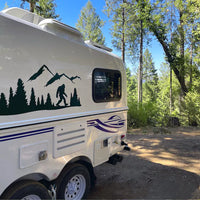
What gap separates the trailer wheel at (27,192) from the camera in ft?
6.60

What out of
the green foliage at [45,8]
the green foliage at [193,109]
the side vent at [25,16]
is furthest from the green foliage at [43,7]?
the green foliage at [193,109]

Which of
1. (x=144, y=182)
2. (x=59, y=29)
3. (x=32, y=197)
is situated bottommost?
(x=144, y=182)

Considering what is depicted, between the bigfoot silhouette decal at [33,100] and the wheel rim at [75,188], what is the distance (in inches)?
49.1

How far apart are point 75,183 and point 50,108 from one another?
1.40m

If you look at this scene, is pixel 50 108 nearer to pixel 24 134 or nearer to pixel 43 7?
pixel 24 134

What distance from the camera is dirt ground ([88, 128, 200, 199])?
347 cm

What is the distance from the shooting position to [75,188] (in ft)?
9.84

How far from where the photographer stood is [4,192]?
2000 millimetres

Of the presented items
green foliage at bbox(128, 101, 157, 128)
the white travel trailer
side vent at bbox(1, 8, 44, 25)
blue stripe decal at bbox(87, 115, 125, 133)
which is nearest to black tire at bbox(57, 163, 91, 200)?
the white travel trailer

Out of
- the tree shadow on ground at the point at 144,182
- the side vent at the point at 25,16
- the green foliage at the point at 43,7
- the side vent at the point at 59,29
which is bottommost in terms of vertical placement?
the tree shadow on ground at the point at 144,182

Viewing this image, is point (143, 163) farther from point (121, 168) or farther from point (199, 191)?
point (199, 191)

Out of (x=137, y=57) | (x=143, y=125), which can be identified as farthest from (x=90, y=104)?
(x=137, y=57)

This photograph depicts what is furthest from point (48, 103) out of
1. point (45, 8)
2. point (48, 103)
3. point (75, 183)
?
point (45, 8)

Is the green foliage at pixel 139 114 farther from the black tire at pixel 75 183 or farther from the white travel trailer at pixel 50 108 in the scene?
the black tire at pixel 75 183
